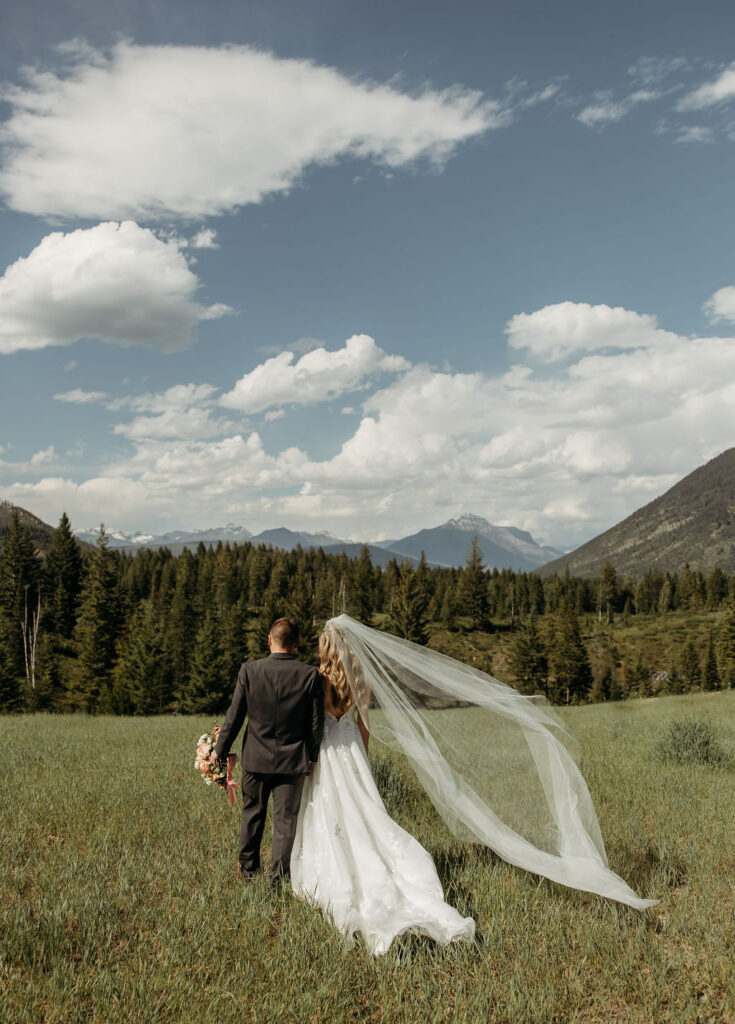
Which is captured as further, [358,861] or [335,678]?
[335,678]

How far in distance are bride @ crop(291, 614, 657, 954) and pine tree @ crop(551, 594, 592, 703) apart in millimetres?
78239

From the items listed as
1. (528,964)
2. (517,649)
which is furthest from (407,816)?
(517,649)

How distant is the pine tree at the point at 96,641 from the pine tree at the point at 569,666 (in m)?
53.4

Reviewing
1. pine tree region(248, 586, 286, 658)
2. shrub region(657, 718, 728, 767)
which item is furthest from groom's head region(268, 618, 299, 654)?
pine tree region(248, 586, 286, 658)

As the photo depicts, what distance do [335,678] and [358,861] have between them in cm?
158

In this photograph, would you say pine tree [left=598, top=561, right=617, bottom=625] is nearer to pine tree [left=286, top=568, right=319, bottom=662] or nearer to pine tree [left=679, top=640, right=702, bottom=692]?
pine tree [left=679, top=640, right=702, bottom=692]

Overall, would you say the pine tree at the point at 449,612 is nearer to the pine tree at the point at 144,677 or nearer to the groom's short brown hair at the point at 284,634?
the pine tree at the point at 144,677

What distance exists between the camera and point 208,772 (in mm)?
6379

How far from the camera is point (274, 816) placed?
5.86 m

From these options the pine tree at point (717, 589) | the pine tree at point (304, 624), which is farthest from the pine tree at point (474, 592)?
the pine tree at point (717, 589)

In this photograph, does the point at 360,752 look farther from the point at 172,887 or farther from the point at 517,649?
the point at 517,649

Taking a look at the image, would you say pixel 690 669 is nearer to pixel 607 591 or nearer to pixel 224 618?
pixel 607 591

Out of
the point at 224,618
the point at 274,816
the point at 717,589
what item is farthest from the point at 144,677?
the point at 717,589

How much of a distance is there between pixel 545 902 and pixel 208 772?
11.3 feet
